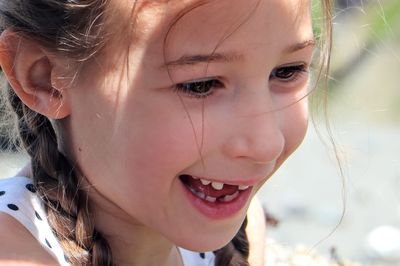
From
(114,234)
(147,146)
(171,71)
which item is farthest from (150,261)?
(171,71)

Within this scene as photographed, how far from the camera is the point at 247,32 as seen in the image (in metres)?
1.82

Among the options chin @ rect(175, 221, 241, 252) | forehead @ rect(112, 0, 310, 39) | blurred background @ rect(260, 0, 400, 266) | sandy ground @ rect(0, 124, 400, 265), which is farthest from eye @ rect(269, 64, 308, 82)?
sandy ground @ rect(0, 124, 400, 265)

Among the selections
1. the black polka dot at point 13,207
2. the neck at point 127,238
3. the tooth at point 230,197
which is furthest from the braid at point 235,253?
the black polka dot at point 13,207

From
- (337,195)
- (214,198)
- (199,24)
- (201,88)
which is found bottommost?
(337,195)

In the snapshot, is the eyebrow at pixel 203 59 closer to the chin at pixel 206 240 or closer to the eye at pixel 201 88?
the eye at pixel 201 88

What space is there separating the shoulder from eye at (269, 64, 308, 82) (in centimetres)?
62

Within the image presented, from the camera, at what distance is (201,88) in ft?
6.08

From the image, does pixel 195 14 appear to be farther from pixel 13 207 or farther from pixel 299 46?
pixel 13 207

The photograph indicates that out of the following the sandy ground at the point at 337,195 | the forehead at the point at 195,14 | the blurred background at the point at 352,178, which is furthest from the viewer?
the sandy ground at the point at 337,195

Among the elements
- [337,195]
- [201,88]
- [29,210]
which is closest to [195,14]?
[201,88]

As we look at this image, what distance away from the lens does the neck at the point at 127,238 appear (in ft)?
7.00

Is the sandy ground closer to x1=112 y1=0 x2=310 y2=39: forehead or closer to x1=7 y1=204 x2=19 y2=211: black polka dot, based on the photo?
x1=7 y1=204 x2=19 y2=211: black polka dot

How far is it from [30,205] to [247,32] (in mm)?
651

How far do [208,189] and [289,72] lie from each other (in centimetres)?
30
